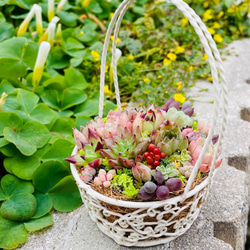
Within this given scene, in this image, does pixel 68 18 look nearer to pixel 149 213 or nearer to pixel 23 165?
pixel 23 165

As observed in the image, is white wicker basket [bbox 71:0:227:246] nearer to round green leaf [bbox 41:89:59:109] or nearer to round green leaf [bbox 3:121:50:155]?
round green leaf [bbox 3:121:50:155]

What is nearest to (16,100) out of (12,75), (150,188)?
(12,75)

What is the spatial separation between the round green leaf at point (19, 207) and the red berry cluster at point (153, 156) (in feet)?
1.38

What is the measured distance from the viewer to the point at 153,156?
80 cm

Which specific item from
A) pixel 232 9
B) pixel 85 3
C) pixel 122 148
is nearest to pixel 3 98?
pixel 122 148

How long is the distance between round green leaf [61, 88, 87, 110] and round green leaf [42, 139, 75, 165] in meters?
0.27

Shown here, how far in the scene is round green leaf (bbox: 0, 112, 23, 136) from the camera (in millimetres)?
1043

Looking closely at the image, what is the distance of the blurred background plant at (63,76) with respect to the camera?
1022 millimetres

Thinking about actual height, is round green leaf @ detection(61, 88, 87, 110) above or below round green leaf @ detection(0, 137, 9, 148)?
below

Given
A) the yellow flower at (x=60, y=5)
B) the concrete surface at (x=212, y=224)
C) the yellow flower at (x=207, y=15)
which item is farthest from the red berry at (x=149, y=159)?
the yellow flower at (x=207, y=15)

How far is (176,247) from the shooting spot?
2.80ft

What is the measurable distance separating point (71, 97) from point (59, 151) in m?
0.32

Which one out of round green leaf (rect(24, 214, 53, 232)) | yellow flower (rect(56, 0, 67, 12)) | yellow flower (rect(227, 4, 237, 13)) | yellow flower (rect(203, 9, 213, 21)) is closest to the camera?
round green leaf (rect(24, 214, 53, 232))

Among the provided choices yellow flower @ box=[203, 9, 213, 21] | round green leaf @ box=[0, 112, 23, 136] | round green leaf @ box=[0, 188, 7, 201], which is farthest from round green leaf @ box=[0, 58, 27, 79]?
yellow flower @ box=[203, 9, 213, 21]
